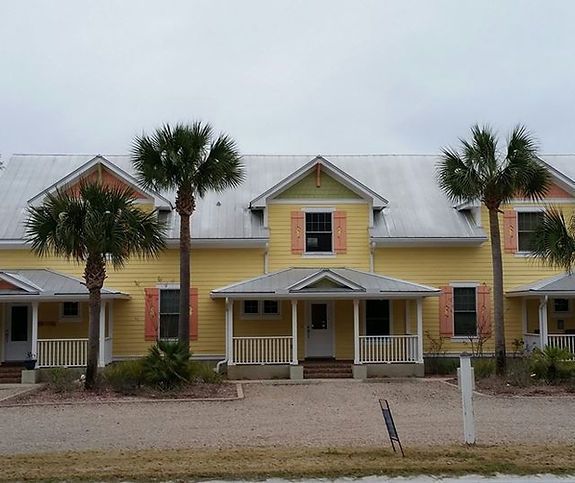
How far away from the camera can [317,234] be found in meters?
24.9

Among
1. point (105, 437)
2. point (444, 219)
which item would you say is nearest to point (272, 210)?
point (444, 219)

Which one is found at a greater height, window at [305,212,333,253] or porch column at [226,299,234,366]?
window at [305,212,333,253]

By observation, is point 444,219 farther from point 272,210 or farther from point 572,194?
point 272,210

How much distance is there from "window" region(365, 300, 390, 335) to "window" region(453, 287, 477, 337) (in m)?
2.32

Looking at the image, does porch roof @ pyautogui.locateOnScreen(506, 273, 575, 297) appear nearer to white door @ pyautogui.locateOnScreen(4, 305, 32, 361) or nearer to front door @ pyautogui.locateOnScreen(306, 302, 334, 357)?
front door @ pyautogui.locateOnScreen(306, 302, 334, 357)

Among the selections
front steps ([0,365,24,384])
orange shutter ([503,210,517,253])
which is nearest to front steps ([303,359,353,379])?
orange shutter ([503,210,517,253])

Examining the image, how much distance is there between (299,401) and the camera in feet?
57.6

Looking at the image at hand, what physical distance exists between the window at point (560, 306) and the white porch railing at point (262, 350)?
30.9ft

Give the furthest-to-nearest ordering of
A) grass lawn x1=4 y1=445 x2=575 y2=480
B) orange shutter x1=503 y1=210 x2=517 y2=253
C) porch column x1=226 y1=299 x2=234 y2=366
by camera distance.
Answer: orange shutter x1=503 y1=210 x2=517 y2=253
porch column x1=226 y1=299 x2=234 y2=366
grass lawn x1=4 y1=445 x2=575 y2=480

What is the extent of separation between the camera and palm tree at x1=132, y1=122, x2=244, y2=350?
2017cm

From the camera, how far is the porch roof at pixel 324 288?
22281 mm

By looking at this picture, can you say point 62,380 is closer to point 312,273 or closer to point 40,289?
point 40,289

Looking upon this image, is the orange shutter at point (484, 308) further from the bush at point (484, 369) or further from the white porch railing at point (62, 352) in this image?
the white porch railing at point (62, 352)

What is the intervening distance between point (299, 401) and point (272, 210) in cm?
883
